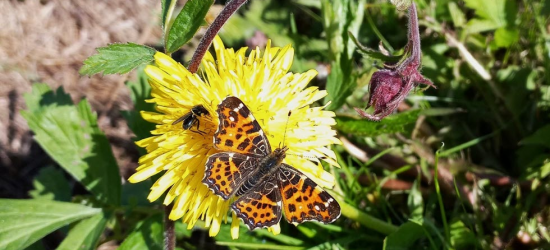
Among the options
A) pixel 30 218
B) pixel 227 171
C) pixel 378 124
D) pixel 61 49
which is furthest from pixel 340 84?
pixel 61 49

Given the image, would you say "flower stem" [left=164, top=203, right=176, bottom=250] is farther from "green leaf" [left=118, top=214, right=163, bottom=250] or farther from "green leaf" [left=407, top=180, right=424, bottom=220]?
"green leaf" [left=407, top=180, right=424, bottom=220]

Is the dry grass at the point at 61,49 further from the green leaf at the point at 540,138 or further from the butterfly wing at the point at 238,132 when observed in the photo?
the green leaf at the point at 540,138

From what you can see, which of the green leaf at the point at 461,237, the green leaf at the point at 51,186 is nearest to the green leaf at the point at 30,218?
the green leaf at the point at 51,186

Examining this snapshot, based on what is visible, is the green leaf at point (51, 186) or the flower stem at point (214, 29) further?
the green leaf at point (51, 186)

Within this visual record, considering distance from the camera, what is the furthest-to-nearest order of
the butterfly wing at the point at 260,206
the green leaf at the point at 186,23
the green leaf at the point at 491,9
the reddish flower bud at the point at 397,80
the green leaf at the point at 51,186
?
the green leaf at the point at 491,9 < the green leaf at the point at 51,186 < the reddish flower bud at the point at 397,80 < the green leaf at the point at 186,23 < the butterfly wing at the point at 260,206

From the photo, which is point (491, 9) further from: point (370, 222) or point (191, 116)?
point (191, 116)

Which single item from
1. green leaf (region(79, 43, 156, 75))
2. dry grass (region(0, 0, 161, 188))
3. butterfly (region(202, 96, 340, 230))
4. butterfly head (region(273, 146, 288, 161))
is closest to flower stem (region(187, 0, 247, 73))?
green leaf (region(79, 43, 156, 75))

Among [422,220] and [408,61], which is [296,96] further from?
[422,220]
